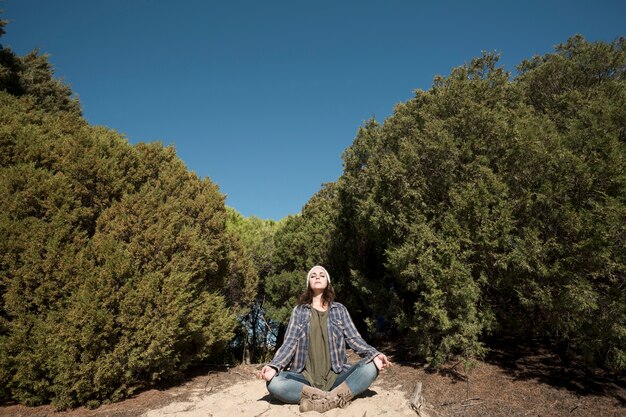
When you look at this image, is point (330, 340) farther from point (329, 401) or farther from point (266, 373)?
point (266, 373)

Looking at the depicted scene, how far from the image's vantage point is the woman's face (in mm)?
4199

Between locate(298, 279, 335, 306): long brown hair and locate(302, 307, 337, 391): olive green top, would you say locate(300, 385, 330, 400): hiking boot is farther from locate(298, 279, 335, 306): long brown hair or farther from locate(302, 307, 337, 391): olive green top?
locate(298, 279, 335, 306): long brown hair

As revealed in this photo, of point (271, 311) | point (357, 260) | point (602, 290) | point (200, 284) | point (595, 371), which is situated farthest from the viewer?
point (271, 311)

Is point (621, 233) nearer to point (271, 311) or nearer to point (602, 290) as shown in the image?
point (602, 290)

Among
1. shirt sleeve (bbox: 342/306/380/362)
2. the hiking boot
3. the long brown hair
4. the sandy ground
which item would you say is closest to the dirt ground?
the sandy ground

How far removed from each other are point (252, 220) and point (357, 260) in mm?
6105

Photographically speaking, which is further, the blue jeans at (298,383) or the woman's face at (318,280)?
the woman's face at (318,280)

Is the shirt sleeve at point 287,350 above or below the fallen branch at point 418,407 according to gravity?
above

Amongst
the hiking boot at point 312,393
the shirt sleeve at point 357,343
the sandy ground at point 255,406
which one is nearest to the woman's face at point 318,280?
the shirt sleeve at point 357,343

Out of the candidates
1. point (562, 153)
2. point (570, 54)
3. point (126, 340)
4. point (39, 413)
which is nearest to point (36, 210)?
point (126, 340)

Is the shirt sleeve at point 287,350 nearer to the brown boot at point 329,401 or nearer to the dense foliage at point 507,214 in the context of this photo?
the brown boot at point 329,401

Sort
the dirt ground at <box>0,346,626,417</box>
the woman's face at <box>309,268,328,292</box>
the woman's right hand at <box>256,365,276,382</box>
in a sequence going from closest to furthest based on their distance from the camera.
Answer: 1. the woman's right hand at <box>256,365,276,382</box>
2. the woman's face at <box>309,268,328,292</box>
3. the dirt ground at <box>0,346,626,417</box>

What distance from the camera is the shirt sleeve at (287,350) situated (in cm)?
389

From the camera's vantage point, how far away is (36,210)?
19.3 ft
